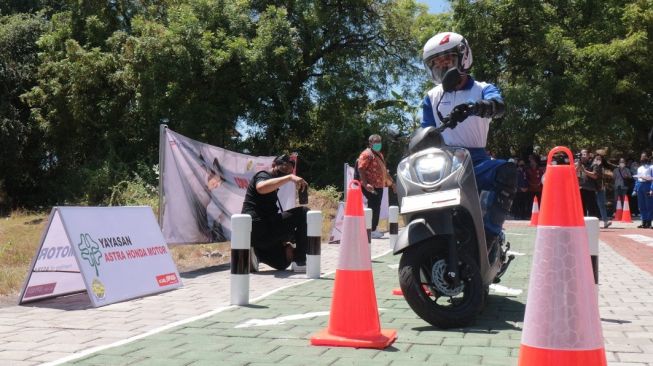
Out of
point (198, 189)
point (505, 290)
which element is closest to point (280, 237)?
point (198, 189)

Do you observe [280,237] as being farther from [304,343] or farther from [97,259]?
[304,343]

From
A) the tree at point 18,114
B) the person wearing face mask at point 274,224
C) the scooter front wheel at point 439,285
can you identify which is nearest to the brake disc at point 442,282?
the scooter front wheel at point 439,285

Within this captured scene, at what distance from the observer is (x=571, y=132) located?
23672 millimetres

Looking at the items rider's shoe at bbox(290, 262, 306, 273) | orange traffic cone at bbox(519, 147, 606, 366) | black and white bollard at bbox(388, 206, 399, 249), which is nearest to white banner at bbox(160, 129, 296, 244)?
rider's shoe at bbox(290, 262, 306, 273)

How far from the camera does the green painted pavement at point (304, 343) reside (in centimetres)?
396

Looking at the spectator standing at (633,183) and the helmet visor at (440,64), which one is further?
the spectator standing at (633,183)

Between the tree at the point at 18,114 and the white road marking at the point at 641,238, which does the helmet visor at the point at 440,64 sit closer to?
the white road marking at the point at 641,238

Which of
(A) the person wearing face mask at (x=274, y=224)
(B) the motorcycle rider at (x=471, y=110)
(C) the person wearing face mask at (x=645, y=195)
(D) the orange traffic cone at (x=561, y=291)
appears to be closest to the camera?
(D) the orange traffic cone at (x=561, y=291)

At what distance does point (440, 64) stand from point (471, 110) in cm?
66

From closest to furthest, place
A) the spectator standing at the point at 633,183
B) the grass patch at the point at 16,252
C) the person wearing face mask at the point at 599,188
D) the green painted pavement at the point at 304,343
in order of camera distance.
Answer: the green painted pavement at the point at 304,343 < the grass patch at the point at 16,252 < the person wearing face mask at the point at 599,188 < the spectator standing at the point at 633,183

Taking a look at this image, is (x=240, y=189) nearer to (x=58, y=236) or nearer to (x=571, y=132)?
(x=58, y=236)

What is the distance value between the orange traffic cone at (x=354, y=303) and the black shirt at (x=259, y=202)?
3.53m

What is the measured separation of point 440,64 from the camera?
5.53 m

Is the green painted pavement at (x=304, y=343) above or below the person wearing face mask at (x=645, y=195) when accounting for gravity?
below
